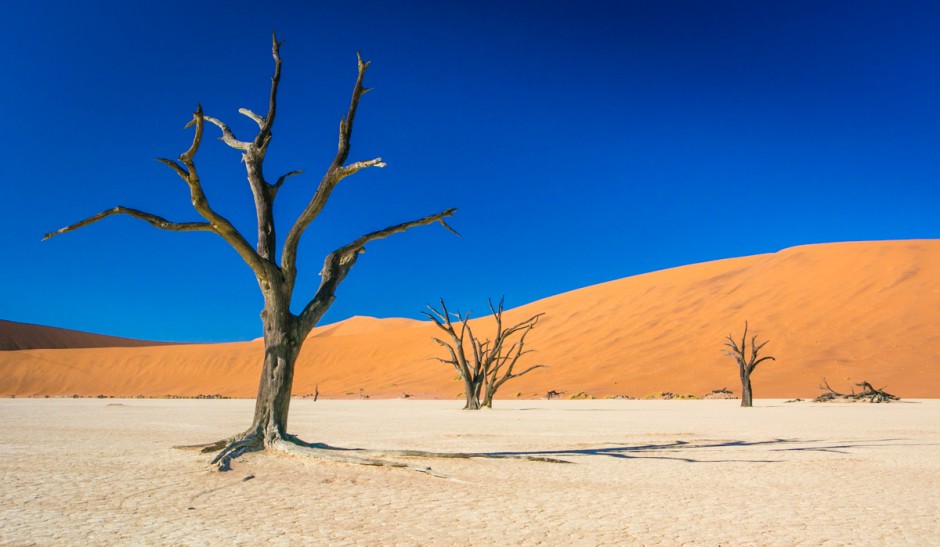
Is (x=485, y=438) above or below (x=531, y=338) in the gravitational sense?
below

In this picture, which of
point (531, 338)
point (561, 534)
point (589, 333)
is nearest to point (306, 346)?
point (531, 338)

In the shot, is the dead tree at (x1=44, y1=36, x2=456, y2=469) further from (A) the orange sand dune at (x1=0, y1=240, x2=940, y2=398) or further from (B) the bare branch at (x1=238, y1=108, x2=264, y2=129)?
(A) the orange sand dune at (x1=0, y1=240, x2=940, y2=398)

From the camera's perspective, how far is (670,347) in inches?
1606

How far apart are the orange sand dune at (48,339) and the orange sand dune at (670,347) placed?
21.4 m

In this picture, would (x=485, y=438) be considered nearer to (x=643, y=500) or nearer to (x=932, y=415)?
(x=643, y=500)

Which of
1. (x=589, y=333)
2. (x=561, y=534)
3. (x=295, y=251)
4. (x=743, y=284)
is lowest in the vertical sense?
(x=561, y=534)

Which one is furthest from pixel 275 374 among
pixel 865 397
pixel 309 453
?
pixel 865 397

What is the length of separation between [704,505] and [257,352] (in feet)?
209

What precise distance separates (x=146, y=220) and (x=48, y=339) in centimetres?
9467

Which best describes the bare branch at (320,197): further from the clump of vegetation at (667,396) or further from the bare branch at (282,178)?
the clump of vegetation at (667,396)

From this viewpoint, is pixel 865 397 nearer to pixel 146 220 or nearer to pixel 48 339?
pixel 146 220

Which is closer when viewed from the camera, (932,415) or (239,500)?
(239,500)

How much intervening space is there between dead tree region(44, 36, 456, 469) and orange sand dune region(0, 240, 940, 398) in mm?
27248

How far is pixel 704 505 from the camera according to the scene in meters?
5.01
